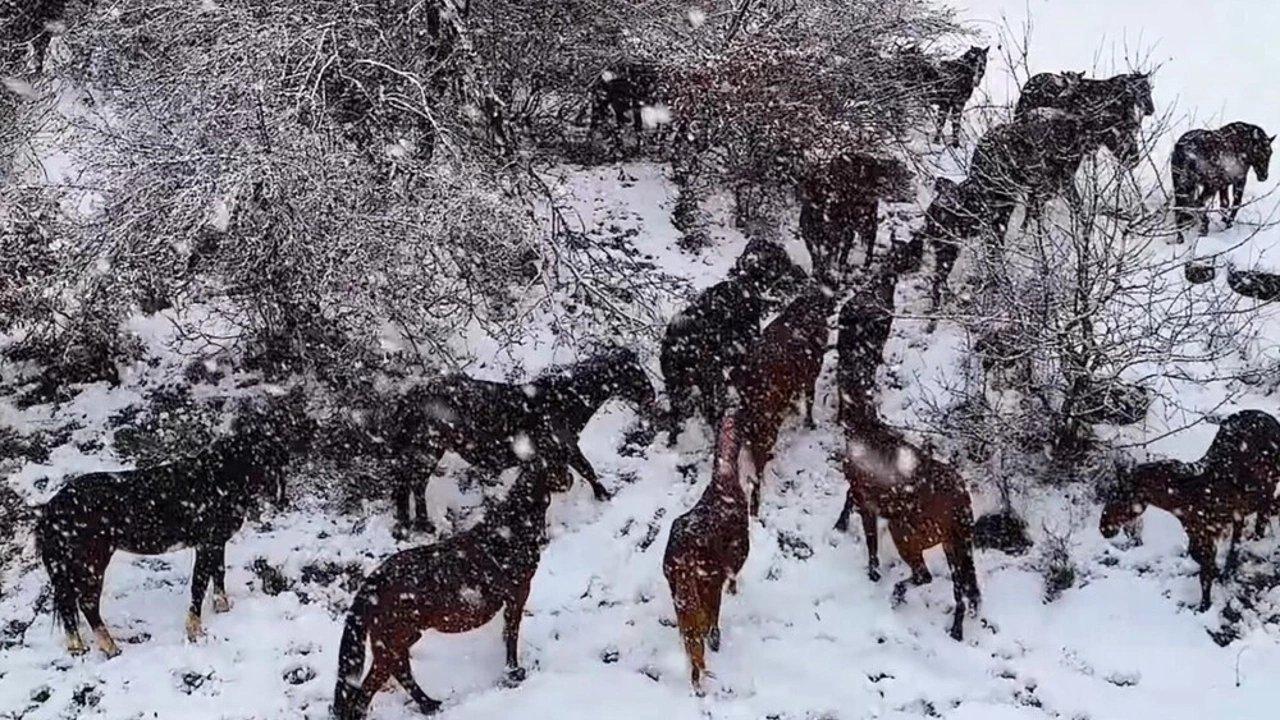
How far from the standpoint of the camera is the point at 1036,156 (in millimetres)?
9242

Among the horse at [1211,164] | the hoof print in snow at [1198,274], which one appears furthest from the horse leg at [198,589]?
the horse at [1211,164]

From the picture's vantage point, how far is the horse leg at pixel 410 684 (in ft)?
19.6

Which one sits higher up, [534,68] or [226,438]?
[534,68]

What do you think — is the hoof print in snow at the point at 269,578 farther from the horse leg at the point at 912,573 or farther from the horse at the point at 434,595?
the horse leg at the point at 912,573

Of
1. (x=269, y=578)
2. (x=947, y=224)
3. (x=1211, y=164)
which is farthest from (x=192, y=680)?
(x=1211, y=164)

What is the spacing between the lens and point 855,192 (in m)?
10.2

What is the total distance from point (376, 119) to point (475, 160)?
0.87 m

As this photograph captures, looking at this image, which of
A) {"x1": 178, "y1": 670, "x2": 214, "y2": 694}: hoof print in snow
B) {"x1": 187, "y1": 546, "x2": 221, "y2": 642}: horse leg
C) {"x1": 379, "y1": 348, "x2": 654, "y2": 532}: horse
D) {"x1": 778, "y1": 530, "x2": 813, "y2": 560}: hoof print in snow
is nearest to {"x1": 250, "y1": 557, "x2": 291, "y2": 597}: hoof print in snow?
{"x1": 187, "y1": 546, "x2": 221, "y2": 642}: horse leg

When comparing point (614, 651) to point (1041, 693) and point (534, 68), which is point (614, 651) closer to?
point (1041, 693)

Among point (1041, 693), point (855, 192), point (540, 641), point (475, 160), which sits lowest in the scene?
point (540, 641)

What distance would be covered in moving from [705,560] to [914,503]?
1.36m

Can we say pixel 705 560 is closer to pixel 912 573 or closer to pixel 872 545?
pixel 872 545

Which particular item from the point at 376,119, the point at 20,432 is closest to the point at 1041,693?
the point at 376,119

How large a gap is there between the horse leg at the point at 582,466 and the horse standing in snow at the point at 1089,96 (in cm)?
545
